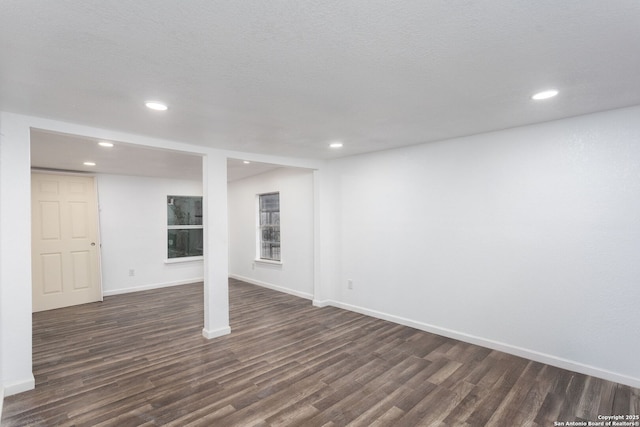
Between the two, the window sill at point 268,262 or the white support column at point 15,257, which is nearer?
the white support column at point 15,257

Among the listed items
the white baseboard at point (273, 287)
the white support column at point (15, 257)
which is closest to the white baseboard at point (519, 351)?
the white baseboard at point (273, 287)

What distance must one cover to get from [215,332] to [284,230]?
2.52m

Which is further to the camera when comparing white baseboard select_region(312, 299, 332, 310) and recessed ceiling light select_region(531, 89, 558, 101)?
white baseboard select_region(312, 299, 332, 310)

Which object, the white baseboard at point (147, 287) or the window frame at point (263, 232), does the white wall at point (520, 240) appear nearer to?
the window frame at point (263, 232)

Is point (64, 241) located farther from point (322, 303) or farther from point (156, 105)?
point (322, 303)

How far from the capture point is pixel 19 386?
8.44ft

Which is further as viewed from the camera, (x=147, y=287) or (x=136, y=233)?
(x=147, y=287)

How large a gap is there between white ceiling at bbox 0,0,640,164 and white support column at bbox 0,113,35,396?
0.29 metres

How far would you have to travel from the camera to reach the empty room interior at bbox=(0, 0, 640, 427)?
157 cm

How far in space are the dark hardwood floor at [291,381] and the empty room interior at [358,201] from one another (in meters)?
0.02

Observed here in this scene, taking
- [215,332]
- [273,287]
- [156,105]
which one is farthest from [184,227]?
[156,105]

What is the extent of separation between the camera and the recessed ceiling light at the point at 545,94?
7.49 ft

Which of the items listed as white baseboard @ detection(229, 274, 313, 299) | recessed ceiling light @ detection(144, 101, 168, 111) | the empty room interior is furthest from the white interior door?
recessed ceiling light @ detection(144, 101, 168, 111)

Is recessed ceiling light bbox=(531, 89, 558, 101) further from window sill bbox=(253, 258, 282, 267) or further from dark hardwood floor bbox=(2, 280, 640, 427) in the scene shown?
window sill bbox=(253, 258, 282, 267)
